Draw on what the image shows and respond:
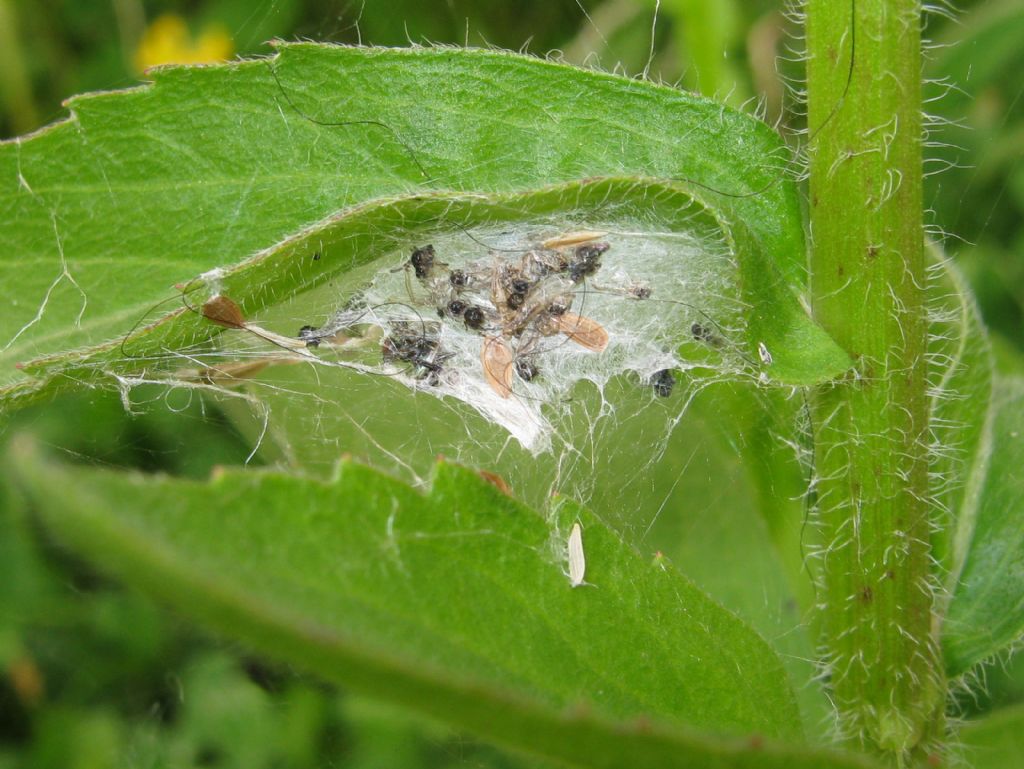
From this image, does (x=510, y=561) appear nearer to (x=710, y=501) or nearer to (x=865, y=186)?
(x=865, y=186)

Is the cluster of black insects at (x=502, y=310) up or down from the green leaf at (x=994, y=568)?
up

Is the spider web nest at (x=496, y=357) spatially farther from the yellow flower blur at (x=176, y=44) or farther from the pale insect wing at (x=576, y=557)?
the yellow flower blur at (x=176, y=44)

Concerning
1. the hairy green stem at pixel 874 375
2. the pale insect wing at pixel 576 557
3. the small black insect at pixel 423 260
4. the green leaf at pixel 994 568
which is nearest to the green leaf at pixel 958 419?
the green leaf at pixel 994 568

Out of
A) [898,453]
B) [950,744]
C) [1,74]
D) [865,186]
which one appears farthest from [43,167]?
[1,74]

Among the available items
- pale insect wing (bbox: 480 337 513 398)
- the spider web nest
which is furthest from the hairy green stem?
pale insect wing (bbox: 480 337 513 398)

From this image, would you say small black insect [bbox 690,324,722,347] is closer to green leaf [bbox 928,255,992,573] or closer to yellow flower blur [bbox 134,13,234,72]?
green leaf [bbox 928,255,992,573]
